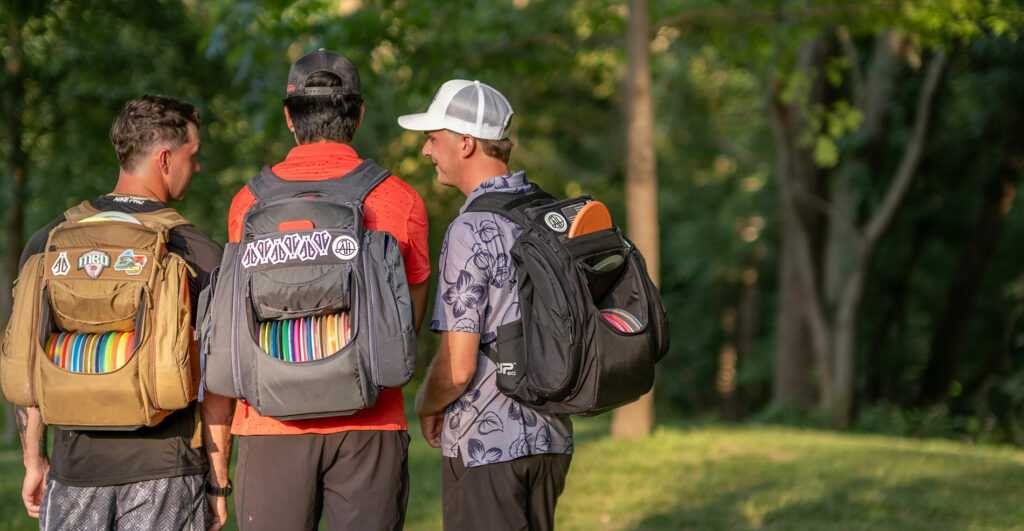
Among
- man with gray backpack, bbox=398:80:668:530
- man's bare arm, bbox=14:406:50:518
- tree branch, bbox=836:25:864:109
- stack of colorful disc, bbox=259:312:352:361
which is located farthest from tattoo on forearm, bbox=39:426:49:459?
tree branch, bbox=836:25:864:109

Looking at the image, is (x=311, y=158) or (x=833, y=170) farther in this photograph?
(x=833, y=170)

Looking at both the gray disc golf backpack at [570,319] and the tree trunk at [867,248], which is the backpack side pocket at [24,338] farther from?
the tree trunk at [867,248]

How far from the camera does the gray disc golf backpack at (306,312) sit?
284 centimetres

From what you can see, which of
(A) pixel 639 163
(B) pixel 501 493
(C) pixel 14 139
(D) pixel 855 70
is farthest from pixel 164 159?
(D) pixel 855 70

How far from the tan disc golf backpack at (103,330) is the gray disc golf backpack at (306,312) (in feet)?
0.53

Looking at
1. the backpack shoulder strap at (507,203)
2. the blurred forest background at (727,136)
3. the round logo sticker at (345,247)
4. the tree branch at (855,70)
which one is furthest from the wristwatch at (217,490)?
the tree branch at (855,70)

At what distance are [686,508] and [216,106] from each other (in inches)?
316

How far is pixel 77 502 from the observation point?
3.09 meters

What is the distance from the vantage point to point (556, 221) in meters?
3.29

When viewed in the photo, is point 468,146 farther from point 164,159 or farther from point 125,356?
point 125,356

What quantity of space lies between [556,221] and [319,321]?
2.64 ft

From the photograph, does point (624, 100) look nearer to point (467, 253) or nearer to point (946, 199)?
point (946, 199)

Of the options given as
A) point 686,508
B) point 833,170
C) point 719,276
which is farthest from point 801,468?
point 719,276

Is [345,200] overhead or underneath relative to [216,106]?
underneath
